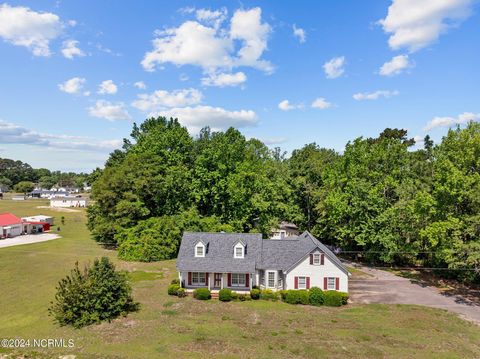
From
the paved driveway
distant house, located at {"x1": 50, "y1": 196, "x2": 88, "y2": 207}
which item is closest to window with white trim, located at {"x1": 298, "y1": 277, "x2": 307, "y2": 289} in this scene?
the paved driveway

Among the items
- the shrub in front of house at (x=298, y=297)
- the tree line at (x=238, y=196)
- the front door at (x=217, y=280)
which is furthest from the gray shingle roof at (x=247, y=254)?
the tree line at (x=238, y=196)

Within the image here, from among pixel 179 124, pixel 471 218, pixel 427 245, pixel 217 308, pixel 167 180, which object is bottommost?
pixel 217 308

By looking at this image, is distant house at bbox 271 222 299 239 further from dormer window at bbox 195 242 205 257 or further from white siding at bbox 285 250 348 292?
dormer window at bbox 195 242 205 257

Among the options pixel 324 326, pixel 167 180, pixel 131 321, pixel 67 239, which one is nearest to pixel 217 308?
pixel 131 321

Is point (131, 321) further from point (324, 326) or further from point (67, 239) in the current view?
point (67, 239)

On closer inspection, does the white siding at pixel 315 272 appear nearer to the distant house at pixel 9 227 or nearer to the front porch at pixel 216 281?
the front porch at pixel 216 281

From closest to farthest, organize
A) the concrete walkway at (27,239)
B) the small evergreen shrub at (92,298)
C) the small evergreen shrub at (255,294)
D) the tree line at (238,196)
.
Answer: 1. the small evergreen shrub at (92,298)
2. the small evergreen shrub at (255,294)
3. the tree line at (238,196)
4. the concrete walkway at (27,239)
